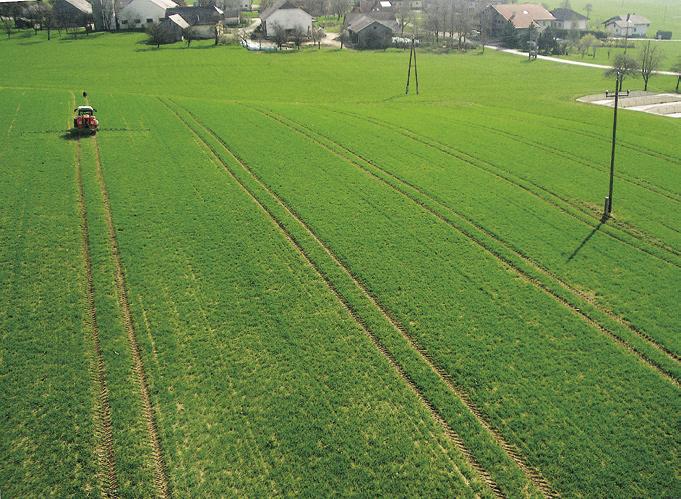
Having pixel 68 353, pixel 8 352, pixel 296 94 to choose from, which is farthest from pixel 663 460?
pixel 296 94

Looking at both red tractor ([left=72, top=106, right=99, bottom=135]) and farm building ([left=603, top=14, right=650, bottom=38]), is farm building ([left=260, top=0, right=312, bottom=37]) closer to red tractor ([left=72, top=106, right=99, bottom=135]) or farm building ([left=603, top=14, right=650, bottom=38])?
red tractor ([left=72, top=106, right=99, bottom=135])

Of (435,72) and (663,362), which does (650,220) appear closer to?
(663,362)

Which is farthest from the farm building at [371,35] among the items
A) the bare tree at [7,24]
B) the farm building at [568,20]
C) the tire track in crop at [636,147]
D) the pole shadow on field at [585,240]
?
the pole shadow on field at [585,240]

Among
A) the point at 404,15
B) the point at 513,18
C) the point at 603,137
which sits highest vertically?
the point at 404,15

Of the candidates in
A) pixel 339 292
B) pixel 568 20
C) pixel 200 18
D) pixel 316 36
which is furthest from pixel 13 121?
pixel 568 20

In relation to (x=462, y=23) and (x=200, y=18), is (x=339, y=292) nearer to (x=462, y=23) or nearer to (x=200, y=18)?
(x=200, y=18)

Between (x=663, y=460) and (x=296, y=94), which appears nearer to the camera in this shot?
(x=663, y=460)
